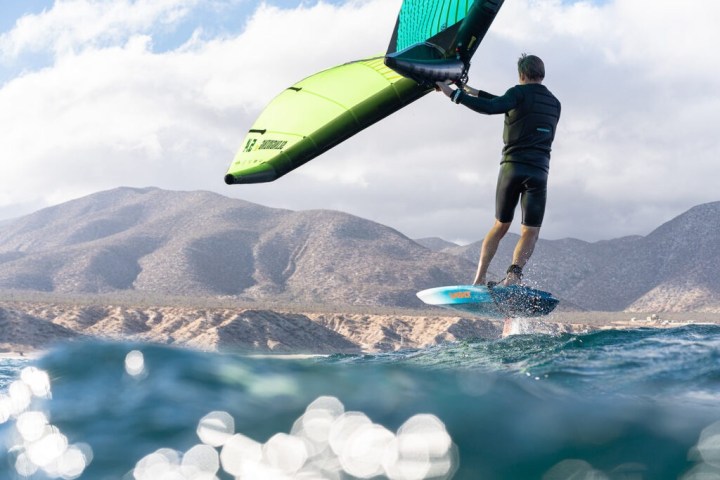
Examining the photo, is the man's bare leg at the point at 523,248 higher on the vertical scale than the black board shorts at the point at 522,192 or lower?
lower

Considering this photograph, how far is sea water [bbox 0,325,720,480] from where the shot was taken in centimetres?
317

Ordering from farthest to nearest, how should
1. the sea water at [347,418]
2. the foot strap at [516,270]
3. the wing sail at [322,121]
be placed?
the wing sail at [322,121], the foot strap at [516,270], the sea water at [347,418]

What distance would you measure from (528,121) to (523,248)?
1.45 meters

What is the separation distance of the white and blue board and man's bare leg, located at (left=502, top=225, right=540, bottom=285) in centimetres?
9

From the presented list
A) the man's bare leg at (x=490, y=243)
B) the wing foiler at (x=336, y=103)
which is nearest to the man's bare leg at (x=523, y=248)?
the man's bare leg at (x=490, y=243)

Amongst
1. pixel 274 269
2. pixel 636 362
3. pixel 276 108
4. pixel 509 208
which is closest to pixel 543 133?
pixel 509 208

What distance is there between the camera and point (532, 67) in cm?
757

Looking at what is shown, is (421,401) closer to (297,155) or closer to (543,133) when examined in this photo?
(543,133)

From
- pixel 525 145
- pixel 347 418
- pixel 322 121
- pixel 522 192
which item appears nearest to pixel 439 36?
pixel 525 145

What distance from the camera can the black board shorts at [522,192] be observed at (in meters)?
7.74

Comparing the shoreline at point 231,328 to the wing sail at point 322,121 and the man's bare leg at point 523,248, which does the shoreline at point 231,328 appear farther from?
the man's bare leg at point 523,248

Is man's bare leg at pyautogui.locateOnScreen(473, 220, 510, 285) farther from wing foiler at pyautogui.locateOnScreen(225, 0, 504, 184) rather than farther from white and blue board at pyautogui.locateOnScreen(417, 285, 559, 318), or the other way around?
wing foiler at pyautogui.locateOnScreen(225, 0, 504, 184)

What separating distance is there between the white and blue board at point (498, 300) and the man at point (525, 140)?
0.50 meters

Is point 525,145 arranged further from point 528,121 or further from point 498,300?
point 498,300
